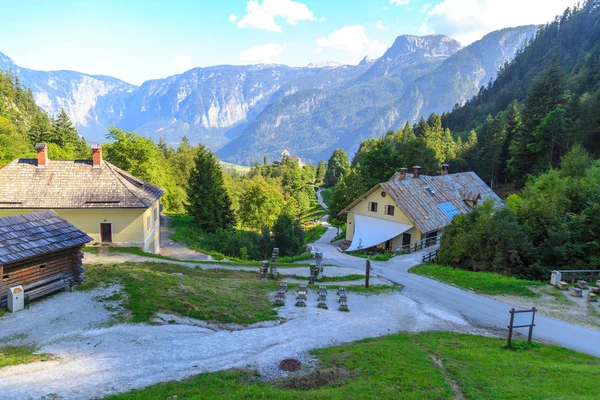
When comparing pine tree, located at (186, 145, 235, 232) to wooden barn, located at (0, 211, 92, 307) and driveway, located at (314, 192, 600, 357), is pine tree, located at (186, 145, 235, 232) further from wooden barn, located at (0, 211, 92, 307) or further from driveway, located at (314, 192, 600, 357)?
wooden barn, located at (0, 211, 92, 307)

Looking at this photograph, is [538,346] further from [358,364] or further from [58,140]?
[58,140]

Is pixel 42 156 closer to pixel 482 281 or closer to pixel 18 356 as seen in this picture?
pixel 18 356

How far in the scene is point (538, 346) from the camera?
Result: 43.0 ft

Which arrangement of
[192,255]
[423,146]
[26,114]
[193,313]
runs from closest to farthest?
1. [193,313]
2. [192,255]
3. [423,146]
4. [26,114]

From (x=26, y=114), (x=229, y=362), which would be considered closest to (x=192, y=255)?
(x=229, y=362)

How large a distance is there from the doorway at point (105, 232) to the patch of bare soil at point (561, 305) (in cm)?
2634

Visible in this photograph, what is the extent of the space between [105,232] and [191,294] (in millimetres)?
15352

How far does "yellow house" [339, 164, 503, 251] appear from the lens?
34.7m

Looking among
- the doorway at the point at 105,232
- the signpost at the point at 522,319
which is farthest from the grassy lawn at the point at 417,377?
the doorway at the point at 105,232

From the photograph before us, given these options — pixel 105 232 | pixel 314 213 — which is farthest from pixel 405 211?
pixel 314 213

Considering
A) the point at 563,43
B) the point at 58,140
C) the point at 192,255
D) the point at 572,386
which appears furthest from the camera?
the point at 563,43

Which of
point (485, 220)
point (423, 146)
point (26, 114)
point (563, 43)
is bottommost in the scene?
point (485, 220)

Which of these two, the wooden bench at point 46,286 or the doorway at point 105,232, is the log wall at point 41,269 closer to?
the wooden bench at point 46,286

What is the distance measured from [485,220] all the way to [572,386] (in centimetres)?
1662
